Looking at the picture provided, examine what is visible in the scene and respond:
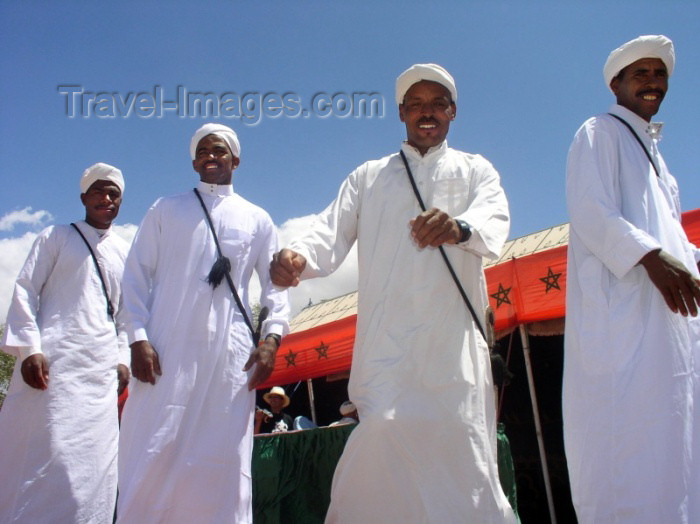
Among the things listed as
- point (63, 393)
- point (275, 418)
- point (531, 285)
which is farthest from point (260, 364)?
point (275, 418)

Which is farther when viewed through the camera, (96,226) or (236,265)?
(96,226)

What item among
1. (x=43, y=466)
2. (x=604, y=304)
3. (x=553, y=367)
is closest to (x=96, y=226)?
(x=43, y=466)

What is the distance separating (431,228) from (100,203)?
3111 mm

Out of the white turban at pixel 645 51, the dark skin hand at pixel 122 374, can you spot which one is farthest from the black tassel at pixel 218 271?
the white turban at pixel 645 51

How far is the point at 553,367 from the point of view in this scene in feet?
25.7

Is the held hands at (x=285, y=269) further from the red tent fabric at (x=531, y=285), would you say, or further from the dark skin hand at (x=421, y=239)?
the red tent fabric at (x=531, y=285)

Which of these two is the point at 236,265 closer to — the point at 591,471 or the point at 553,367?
the point at 591,471

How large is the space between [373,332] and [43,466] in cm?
239

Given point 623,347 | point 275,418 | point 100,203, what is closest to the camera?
point 623,347

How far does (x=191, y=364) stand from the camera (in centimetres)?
335

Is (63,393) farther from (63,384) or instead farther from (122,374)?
(122,374)

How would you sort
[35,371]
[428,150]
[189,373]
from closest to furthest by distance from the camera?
1. [428,150]
2. [189,373]
3. [35,371]

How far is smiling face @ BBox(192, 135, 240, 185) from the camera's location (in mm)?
3986

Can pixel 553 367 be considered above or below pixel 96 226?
below
